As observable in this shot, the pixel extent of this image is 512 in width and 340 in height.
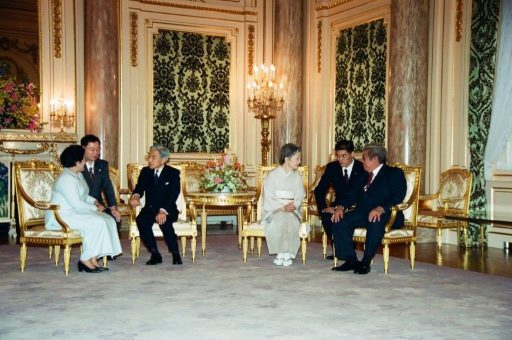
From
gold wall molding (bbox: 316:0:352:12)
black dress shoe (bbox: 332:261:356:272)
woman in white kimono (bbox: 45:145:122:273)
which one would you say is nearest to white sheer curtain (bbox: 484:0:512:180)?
black dress shoe (bbox: 332:261:356:272)

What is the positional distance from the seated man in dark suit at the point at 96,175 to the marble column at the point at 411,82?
379cm

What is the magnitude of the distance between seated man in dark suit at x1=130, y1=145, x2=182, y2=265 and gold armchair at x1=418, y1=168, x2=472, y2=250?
3011 millimetres

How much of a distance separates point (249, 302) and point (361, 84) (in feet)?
19.2

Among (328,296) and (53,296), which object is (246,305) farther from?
(53,296)

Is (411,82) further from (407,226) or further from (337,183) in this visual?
(407,226)

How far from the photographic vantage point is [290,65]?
1012cm

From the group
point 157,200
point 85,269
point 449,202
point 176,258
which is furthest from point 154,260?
point 449,202

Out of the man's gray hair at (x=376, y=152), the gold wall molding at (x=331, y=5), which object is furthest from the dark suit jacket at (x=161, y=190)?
the gold wall molding at (x=331, y=5)

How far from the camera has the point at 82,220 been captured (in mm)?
5602

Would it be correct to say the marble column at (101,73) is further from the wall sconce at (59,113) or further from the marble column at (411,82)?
the marble column at (411,82)

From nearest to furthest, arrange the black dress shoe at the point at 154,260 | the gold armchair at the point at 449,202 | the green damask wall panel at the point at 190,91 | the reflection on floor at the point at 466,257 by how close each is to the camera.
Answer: the reflection on floor at the point at 466,257, the black dress shoe at the point at 154,260, the gold armchair at the point at 449,202, the green damask wall panel at the point at 190,91

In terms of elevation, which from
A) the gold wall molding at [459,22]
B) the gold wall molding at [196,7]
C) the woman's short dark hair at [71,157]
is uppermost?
the gold wall molding at [196,7]

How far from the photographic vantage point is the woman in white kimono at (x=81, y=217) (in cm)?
561

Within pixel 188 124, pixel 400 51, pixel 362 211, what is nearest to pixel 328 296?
pixel 362 211
